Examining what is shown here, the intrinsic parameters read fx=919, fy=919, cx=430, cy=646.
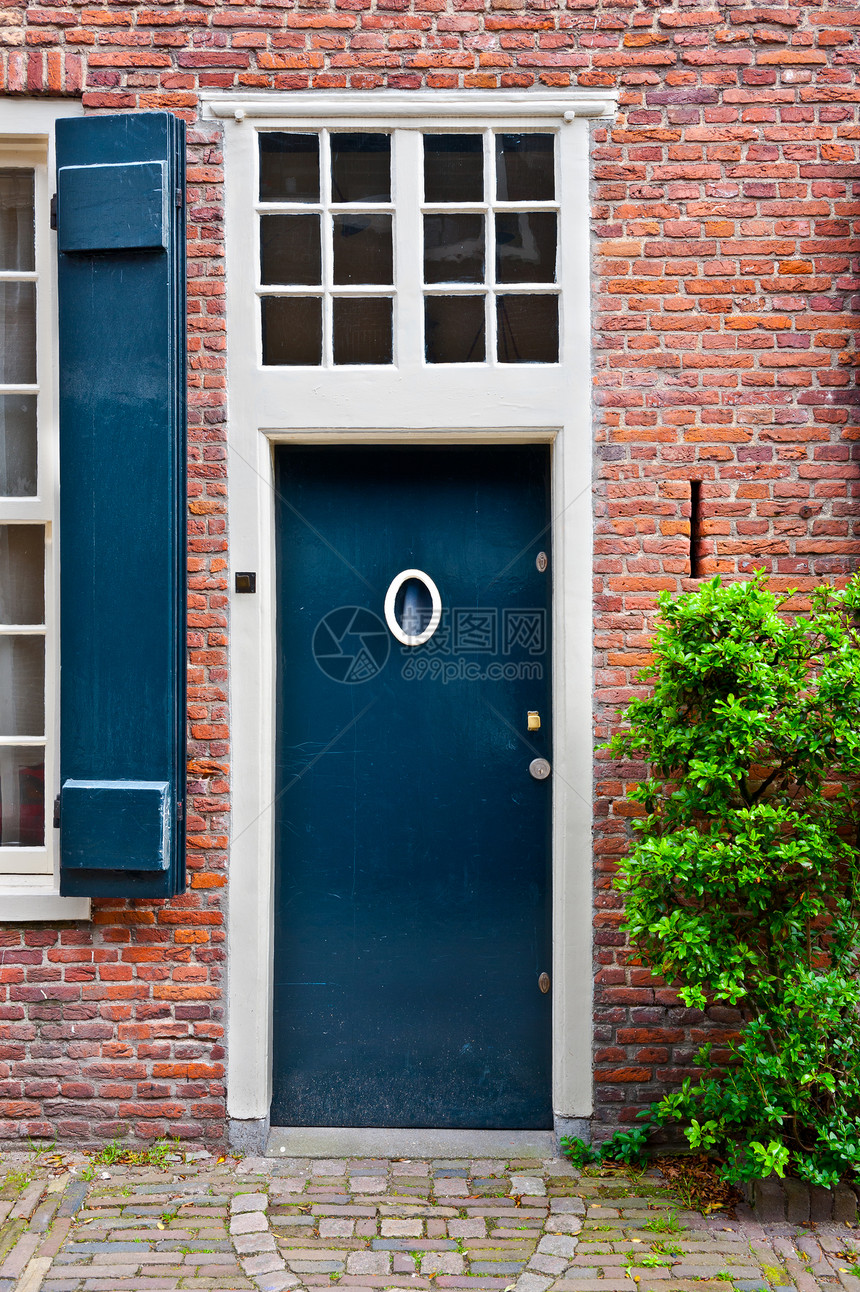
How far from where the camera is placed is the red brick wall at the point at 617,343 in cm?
346

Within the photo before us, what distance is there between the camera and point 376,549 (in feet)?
12.1

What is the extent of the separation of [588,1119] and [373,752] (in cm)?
161

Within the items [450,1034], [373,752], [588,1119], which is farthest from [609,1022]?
[373,752]

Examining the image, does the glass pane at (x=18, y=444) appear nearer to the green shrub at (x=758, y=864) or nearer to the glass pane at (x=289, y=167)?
the glass pane at (x=289, y=167)

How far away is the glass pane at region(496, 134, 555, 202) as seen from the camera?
11.6 feet

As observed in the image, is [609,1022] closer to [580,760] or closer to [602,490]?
[580,760]

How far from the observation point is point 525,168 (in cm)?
354

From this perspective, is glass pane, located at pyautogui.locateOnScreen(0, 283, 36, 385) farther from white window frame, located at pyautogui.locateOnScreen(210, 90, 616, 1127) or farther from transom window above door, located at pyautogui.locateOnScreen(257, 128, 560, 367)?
transom window above door, located at pyautogui.locateOnScreen(257, 128, 560, 367)

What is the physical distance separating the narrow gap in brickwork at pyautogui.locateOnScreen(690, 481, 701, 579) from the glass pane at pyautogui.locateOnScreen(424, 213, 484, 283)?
3.84 feet

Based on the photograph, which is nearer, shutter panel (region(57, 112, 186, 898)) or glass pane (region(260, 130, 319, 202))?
shutter panel (region(57, 112, 186, 898))

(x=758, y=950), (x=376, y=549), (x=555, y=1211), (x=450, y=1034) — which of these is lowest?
(x=555, y=1211)

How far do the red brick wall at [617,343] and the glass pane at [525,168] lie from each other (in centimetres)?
19
